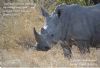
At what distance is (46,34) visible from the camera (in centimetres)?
Answer: 914

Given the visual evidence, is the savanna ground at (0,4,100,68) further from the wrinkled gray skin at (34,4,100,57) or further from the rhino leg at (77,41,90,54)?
the wrinkled gray skin at (34,4,100,57)

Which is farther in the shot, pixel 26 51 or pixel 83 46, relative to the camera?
pixel 26 51

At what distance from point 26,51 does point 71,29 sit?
5.39 ft

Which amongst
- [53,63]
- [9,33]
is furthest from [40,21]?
[53,63]

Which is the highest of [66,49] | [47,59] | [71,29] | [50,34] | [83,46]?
[71,29]

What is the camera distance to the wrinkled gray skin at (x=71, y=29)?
876cm

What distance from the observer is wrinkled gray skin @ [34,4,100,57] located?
876 centimetres

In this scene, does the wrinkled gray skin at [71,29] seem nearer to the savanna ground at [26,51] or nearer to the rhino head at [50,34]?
the rhino head at [50,34]

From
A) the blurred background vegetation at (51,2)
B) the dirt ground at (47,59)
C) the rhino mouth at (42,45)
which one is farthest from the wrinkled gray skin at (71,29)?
the blurred background vegetation at (51,2)

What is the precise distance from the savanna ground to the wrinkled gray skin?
290 mm

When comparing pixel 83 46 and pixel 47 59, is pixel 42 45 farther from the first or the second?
pixel 83 46

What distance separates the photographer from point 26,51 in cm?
1000

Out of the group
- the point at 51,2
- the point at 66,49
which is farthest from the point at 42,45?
the point at 51,2

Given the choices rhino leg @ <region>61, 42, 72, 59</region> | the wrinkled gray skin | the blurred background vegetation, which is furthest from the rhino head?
the blurred background vegetation
